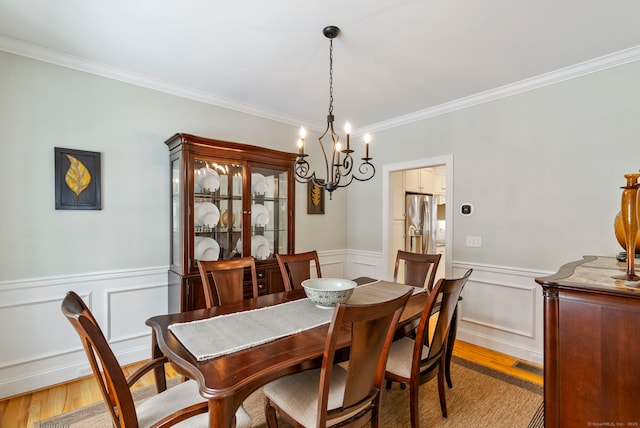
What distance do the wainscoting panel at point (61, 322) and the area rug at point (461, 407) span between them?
525mm

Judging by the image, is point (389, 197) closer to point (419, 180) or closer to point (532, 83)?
point (419, 180)

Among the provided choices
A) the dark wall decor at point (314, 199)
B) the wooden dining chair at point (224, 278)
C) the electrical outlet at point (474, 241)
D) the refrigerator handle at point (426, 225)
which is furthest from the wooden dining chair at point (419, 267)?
the refrigerator handle at point (426, 225)

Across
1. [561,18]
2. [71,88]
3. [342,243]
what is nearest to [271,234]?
[342,243]

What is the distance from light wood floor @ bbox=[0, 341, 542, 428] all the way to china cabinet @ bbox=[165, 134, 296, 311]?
2.69ft

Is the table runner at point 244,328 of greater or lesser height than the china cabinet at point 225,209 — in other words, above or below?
below

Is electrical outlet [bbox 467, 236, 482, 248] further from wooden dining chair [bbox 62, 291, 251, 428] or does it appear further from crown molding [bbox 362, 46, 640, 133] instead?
wooden dining chair [bbox 62, 291, 251, 428]

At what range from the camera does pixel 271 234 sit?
334 cm

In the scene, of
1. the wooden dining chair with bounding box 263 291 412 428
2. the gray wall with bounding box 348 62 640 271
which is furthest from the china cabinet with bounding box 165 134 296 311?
the gray wall with bounding box 348 62 640 271

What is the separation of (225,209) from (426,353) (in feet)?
6.97

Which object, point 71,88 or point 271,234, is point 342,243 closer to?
point 271,234

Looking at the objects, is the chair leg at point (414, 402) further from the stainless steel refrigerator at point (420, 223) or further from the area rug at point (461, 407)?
the stainless steel refrigerator at point (420, 223)

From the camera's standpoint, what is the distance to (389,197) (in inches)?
158

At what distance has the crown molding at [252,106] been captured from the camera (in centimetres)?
230

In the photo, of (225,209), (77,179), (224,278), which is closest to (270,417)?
(224,278)
